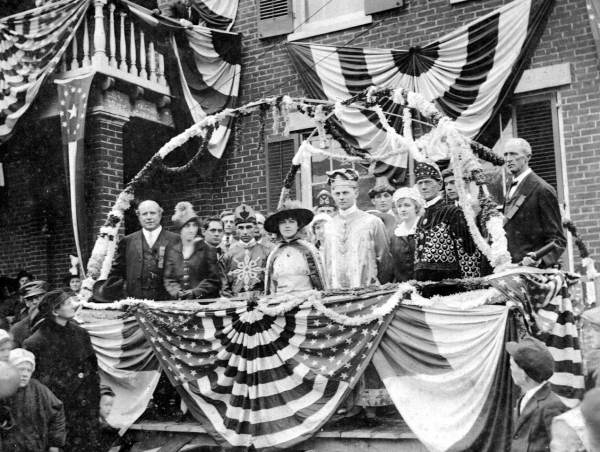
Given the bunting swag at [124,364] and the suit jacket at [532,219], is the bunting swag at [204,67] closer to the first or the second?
the bunting swag at [124,364]

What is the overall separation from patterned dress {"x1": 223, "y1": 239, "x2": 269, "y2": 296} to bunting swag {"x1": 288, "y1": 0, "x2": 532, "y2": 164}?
76.4 inches

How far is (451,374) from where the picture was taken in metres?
5.35

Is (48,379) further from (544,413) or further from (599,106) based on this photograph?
(599,106)

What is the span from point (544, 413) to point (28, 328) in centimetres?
529

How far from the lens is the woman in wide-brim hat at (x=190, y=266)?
7094 millimetres

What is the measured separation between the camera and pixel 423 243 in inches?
230

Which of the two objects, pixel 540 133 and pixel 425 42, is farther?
pixel 425 42

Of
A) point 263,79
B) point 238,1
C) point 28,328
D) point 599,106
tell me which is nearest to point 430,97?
point 599,106

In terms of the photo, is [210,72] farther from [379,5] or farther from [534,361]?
[534,361]

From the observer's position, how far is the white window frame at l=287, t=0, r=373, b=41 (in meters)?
9.95

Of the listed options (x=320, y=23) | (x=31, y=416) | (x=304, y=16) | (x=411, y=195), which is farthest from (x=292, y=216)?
(x=304, y=16)

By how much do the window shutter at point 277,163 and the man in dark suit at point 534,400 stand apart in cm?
640

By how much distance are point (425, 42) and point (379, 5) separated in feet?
2.91

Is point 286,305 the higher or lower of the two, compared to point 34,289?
lower
